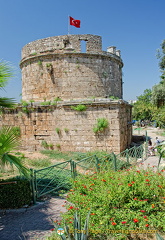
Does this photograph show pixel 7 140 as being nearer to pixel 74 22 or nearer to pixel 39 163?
pixel 39 163

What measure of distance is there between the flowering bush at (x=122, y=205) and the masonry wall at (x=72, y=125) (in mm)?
6152

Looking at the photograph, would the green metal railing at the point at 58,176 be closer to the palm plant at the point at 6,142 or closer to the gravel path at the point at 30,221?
the gravel path at the point at 30,221

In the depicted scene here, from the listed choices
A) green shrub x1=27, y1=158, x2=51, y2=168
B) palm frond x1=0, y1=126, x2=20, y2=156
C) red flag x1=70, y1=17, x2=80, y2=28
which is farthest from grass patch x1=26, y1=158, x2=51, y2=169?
red flag x1=70, y1=17, x2=80, y2=28

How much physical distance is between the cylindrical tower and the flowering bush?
365 inches

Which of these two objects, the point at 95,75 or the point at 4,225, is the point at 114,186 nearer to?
the point at 4,225

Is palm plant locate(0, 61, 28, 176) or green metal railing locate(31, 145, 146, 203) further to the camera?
green metal railing locate(31, 145, 146, 203)

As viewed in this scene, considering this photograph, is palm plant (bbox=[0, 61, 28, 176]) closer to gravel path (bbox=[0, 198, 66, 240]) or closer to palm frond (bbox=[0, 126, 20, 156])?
palm frond (bbox=[0, 126, 20, 156])

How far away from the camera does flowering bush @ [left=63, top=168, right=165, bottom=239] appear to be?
12.5 feet

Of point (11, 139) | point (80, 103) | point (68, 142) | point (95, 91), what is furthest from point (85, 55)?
point (11, 139)

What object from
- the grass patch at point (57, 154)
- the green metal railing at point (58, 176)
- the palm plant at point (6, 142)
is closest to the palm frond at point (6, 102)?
the palm plant at point (6, 142)

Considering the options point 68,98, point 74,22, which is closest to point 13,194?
point 68,98

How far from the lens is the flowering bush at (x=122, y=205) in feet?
12.5

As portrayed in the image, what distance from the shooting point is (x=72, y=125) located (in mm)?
12078

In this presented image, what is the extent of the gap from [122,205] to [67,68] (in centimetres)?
1067
